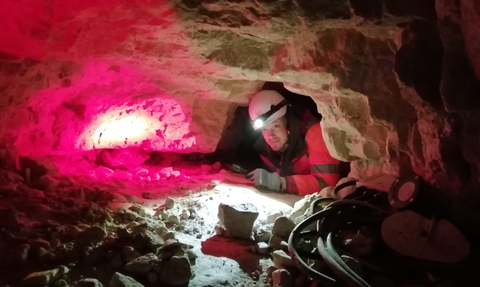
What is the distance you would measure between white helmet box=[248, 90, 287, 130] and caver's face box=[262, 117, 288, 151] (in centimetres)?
4

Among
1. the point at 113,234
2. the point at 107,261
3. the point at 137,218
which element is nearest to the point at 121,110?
the point at 137,218

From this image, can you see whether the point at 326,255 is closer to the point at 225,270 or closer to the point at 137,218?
the point at 225,270

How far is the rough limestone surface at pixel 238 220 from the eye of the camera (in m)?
1.98

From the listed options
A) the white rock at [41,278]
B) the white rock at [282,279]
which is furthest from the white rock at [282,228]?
the white rock at [41,278]

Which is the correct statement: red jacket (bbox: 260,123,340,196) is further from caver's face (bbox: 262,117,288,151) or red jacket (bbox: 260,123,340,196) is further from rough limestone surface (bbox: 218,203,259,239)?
rough limestone surface (bbox: 218,203,259,239)

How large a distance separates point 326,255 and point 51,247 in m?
1.05

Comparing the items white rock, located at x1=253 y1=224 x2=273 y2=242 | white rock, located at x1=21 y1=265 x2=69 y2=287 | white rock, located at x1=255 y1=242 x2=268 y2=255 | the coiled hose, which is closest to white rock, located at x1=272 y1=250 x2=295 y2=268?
the coiled hose

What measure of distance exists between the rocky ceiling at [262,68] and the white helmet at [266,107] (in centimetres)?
17

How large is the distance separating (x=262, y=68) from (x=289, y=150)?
1.09 m

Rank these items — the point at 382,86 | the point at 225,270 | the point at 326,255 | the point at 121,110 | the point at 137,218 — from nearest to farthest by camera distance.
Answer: the point at 326,255 < the point at 225,270 < the point at 382,86 < the point at 137,218 < the point at 121,110

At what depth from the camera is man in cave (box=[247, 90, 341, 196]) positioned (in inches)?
117

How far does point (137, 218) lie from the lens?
2.01 metres

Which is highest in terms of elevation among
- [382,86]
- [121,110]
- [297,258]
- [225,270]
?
[382,86]

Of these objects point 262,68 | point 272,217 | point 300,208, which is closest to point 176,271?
point 272,217
